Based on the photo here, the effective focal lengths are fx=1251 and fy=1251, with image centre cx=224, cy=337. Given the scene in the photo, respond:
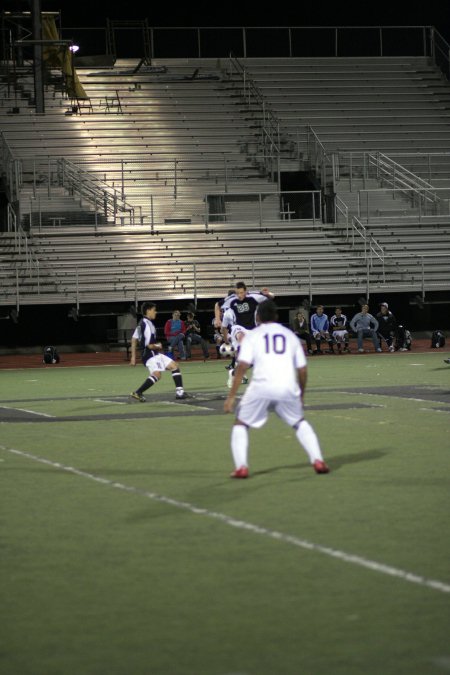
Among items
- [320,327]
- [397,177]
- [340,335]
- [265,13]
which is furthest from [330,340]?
[265,13]

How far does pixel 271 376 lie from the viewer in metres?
10.7

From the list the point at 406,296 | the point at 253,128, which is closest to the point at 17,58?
the point at 253,128

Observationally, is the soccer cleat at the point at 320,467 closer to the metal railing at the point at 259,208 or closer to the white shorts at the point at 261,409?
the white shorts at the point at 261,409

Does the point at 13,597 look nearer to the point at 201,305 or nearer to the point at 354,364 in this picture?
the point at 354,364

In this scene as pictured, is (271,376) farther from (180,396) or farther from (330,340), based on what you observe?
(330,340)

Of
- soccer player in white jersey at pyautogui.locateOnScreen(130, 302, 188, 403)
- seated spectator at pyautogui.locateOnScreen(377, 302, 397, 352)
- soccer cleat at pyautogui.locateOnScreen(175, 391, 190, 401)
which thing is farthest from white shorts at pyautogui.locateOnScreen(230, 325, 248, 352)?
seated spectator at pyautogui.locateOnScreen(377, 302, 397, 352)

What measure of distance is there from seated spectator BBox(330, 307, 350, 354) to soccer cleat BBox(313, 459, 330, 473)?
79.4 feet

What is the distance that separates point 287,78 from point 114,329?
15.7 m

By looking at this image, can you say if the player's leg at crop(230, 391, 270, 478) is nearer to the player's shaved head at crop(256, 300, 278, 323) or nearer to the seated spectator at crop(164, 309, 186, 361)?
the player's shaved head at crop(256, 300, 278, 323)

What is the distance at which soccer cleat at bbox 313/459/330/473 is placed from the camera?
11.4 m

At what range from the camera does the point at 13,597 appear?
23.3 ft

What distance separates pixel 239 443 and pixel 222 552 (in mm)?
2925

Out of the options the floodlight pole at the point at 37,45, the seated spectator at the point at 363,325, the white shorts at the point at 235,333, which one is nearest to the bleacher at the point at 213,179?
the floodlight pole at the point at 37,45

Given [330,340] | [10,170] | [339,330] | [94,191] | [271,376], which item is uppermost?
[10,170]
